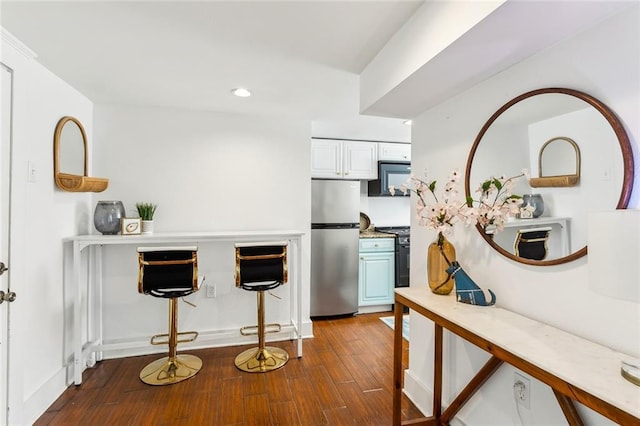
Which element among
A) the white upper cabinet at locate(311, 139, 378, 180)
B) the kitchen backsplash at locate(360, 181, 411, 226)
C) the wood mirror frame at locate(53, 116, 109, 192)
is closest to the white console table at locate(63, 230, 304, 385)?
the wood mirror frame at locate(53, 116, 109, 192)

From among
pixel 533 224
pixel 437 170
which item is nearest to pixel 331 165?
pixel 437 170

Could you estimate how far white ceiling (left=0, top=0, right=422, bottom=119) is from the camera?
1.45 metres

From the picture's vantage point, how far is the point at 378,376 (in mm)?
2463

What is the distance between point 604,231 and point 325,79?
1865mm

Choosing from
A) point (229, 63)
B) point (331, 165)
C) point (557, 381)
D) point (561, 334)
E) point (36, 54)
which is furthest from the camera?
point (331, 165)

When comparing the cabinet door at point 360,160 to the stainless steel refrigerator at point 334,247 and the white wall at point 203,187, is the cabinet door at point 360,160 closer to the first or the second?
the stainless steel refrigerator at point 334,247

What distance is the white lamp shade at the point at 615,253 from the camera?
75 centimetres

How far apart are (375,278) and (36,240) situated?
3.28 meters

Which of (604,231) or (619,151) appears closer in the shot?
(604,231)

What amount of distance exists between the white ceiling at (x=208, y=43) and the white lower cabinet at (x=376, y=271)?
206cm

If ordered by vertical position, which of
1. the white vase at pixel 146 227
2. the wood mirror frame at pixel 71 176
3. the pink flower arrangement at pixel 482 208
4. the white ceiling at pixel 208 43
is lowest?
the white vase at pixel 146 227

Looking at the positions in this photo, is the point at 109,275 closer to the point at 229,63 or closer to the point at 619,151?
the point at 229,63

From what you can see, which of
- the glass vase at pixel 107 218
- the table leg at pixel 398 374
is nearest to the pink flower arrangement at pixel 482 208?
the table leg at pixel 398 374

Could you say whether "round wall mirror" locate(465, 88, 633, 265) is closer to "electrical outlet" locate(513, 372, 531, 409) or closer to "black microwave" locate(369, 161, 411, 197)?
"electrical outlet" locate(513, 372, 531, 409)
